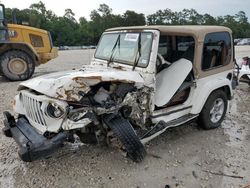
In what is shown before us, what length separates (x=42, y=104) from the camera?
3.38 m

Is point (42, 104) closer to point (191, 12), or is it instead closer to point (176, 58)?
point (176, 58)

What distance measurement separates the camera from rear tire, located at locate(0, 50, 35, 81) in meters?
9.63

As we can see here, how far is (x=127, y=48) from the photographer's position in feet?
14.9

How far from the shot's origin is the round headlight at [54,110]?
3.32 m

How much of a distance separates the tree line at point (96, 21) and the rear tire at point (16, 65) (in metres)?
40.5

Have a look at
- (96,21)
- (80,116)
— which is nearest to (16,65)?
(80,116)

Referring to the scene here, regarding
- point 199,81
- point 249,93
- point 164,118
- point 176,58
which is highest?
point 176,58

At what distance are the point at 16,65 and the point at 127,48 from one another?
6.59 m

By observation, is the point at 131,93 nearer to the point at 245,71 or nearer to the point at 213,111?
the point at 213,111

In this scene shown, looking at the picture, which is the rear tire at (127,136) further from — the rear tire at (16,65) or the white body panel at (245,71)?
the rear tire at (16,65)

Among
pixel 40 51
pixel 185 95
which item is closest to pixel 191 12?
pixel 40 51

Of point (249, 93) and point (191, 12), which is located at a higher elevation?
point (191, 12)

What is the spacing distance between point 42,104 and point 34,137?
0.42m

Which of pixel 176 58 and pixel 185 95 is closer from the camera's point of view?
pixel 185 95
